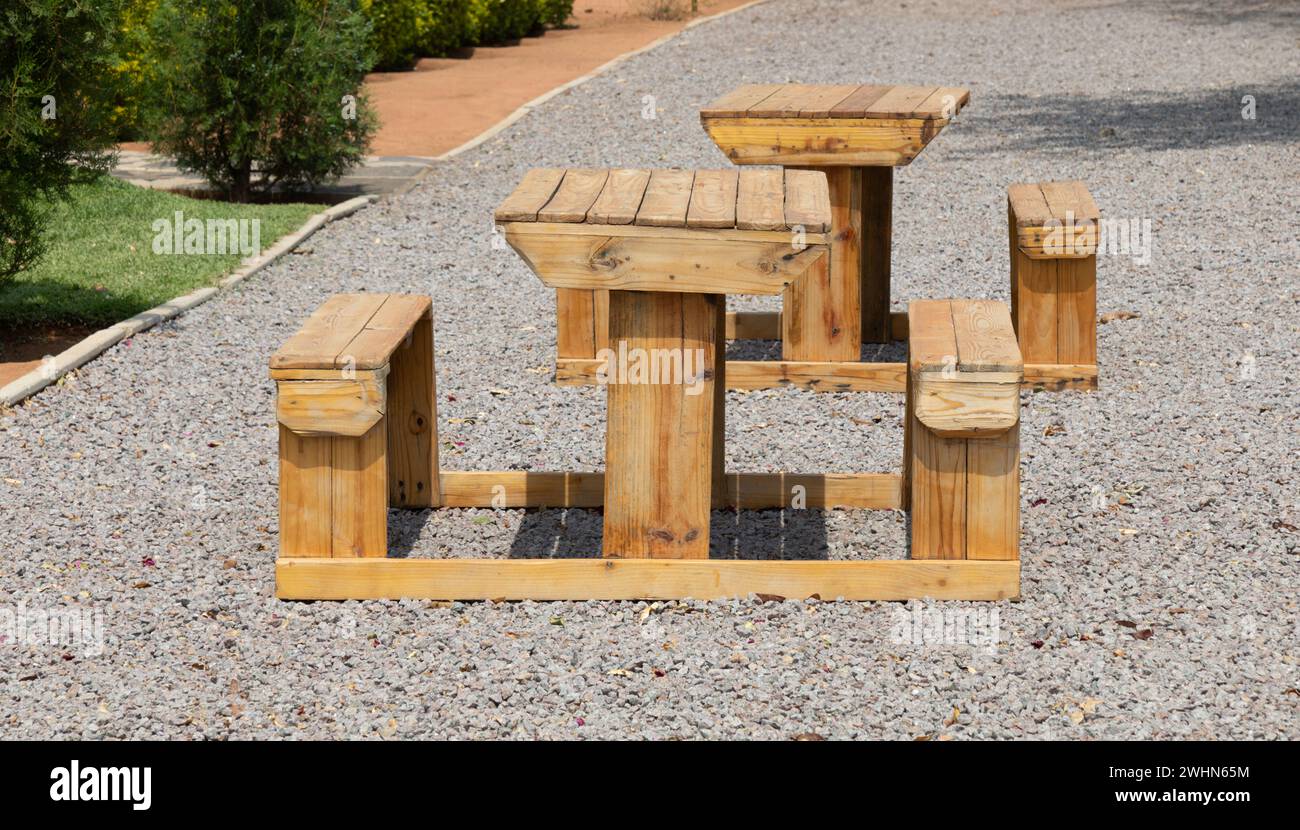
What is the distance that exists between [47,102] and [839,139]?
10.8 ft

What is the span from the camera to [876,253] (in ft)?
23.6

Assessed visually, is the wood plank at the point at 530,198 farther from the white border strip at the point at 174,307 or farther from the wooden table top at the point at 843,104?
the white border strip at the point at 174,307

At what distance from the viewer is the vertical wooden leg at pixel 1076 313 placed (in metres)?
6.29

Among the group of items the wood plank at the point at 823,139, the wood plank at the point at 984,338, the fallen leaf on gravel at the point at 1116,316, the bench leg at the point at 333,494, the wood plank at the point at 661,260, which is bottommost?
the bench leg at the point at 333,494

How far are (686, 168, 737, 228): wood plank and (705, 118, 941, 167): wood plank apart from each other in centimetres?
159

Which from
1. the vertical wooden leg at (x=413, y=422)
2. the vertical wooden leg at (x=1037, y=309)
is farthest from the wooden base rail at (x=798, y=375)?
the vertical wooden leg at (x=413, y=422)

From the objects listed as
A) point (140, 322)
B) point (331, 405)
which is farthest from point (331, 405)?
point (140, 322)

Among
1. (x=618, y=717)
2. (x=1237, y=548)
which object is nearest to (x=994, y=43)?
(x=1237, y=548)

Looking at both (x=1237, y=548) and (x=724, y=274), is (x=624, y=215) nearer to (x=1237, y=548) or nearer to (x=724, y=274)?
(x=724, y=274)

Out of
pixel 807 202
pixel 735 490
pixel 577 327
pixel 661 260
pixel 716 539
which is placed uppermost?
pixel 807 202

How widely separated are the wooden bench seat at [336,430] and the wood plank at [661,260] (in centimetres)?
53

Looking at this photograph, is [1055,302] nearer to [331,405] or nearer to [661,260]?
[661,260]

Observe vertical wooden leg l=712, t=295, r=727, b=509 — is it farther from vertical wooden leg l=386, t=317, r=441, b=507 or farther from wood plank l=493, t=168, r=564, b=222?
vertical wooden leg l=386, t=317, r=441, b=507

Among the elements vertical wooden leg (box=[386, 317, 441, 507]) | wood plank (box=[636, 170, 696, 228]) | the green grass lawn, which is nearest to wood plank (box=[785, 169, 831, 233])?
wood plank (box=[636, 170, 696, 228])
